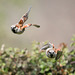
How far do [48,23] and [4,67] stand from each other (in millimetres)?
1255

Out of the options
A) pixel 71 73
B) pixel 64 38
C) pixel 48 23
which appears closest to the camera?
pixel 71 73

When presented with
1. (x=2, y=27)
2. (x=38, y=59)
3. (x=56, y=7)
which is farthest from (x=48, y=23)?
(x=38, y=59)

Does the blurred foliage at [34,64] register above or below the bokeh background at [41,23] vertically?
below

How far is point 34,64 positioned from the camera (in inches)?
41.7

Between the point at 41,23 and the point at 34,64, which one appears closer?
the point at 34,64

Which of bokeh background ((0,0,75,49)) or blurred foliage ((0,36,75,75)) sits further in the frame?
bokeh background ((0,0,75,49))

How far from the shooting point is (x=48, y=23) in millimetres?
2213

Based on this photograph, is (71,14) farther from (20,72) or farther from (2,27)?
(20,72)

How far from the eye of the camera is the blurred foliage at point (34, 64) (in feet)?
3.33

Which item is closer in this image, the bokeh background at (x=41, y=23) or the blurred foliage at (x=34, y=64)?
the blurred foliage at (x=34, y=64)

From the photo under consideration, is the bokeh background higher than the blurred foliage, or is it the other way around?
the bokeh background

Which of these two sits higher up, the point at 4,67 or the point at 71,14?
the point at 71,14

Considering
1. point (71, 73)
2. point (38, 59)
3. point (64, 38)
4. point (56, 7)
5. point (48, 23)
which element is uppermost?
point (56, 7)

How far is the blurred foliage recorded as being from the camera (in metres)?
1.01
